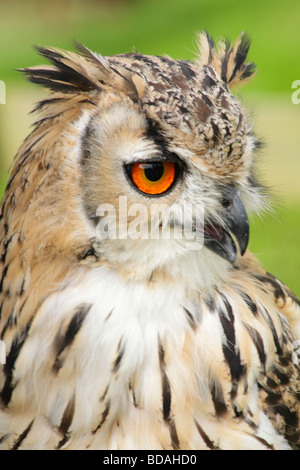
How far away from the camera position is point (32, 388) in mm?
1817

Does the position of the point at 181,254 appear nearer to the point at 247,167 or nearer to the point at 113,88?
the point at 247,167

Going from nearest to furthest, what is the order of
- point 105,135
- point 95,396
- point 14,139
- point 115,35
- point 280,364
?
point 105,135 < point 95,396 < point 280,364 < point 14,139 < point 115,35

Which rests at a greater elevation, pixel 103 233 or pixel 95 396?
pixel 103 233

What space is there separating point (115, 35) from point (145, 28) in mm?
428

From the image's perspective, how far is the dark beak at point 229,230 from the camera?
1747 mm

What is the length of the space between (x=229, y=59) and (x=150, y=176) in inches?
25.6

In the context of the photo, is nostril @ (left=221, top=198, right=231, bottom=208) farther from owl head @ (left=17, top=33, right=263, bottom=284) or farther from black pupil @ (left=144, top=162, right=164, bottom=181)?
black pupil @ (left=144, top=162, right=164, bottom=181)

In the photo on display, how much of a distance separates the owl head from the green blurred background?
320 centimetres
